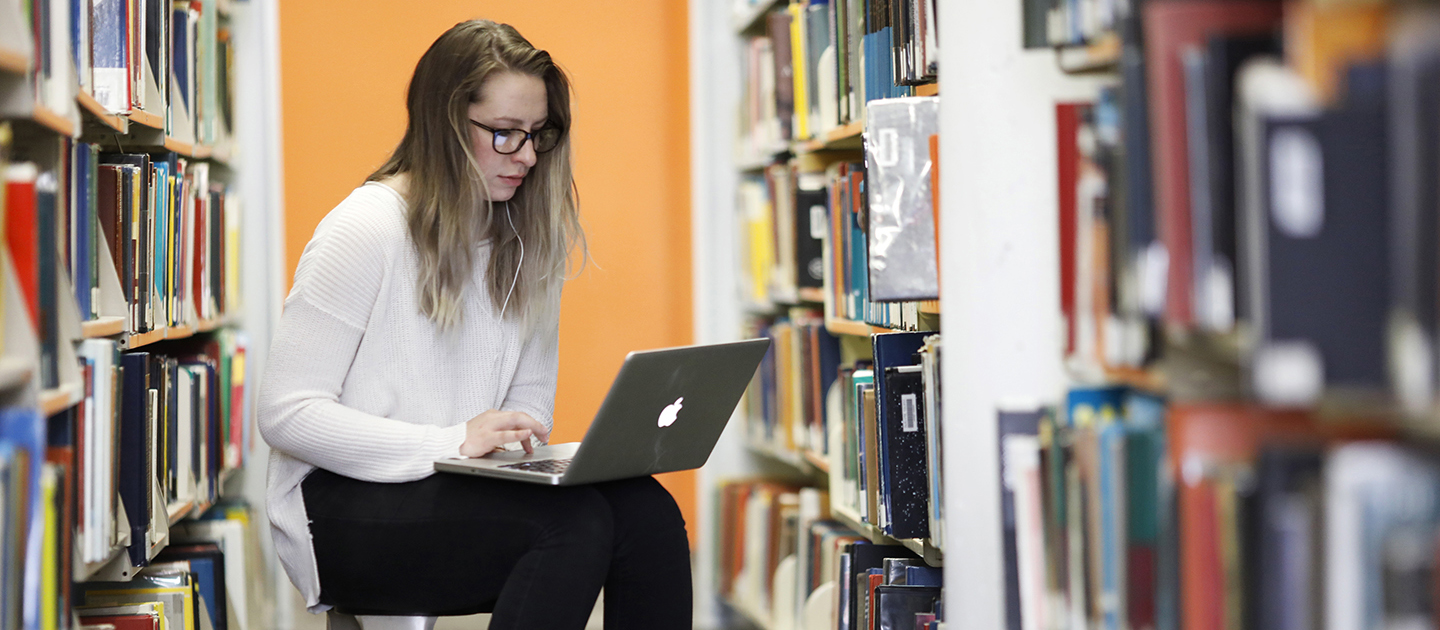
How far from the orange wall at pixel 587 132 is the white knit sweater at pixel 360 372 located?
131 centimetres

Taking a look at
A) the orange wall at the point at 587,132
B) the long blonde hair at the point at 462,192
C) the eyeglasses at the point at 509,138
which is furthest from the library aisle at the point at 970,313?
the eyeglasses at the point at 509,138

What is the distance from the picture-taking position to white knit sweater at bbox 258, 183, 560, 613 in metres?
1.46

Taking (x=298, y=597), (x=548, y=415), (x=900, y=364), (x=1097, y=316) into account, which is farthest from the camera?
(x=298, y=597)

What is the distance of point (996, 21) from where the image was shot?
113 centimetres

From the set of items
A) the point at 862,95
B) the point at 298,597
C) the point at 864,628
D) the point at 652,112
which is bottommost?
the point at 298,597

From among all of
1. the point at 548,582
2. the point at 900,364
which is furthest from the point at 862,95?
the point at 548,582

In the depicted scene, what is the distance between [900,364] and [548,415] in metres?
0.52

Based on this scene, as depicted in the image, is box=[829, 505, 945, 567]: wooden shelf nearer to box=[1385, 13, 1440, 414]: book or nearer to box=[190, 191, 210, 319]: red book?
box=[1385, 13, 1440, 414]: book

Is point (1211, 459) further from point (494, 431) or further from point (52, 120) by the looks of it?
point (52, 120)

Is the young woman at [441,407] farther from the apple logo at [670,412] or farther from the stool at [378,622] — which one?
the apple logo at [670,412]

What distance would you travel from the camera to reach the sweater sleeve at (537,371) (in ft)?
5.71

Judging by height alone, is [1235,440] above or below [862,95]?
below

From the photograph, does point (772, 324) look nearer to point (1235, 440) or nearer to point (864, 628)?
point (864, 628)

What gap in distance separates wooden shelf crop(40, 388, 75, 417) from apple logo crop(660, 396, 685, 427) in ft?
2.00
